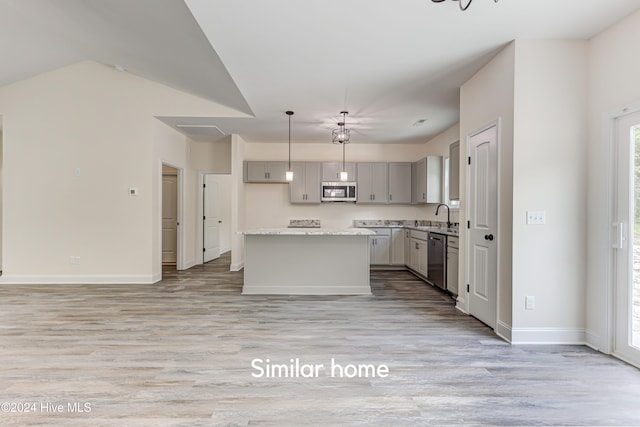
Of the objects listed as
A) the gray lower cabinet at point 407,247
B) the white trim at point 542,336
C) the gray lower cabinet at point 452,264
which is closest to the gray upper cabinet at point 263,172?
the gray lower cabinet at point 407,247

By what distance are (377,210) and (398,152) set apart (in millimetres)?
1412

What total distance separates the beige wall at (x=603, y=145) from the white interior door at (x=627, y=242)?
6cm

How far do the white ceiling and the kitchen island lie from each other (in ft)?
6.56

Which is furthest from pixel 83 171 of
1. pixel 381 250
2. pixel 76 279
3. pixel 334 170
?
pixel 381 250

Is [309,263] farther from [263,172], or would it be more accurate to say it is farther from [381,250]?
[263,172]

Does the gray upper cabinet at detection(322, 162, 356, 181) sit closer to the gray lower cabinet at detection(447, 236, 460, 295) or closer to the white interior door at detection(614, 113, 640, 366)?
the gray lower cabinet at detection(447, 236, 460, 295)

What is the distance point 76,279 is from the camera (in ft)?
16.8

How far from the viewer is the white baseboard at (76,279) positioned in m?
5.07

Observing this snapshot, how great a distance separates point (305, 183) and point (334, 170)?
696mm

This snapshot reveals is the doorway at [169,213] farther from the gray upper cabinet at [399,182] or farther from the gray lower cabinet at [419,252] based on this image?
the gray lower cabinet at [419,252]

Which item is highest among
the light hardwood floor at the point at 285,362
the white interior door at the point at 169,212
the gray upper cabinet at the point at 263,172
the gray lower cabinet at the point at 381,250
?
the gray upper cabinet at the point at 263,172

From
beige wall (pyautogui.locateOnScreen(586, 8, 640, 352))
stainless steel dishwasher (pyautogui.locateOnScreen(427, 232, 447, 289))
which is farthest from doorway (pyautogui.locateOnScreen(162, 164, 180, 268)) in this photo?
beige wall (pyautogui.locateOnScreen(586, 8, 640, 352))

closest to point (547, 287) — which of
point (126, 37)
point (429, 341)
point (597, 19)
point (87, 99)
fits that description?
point (429, 341)

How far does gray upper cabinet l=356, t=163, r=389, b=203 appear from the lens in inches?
273
